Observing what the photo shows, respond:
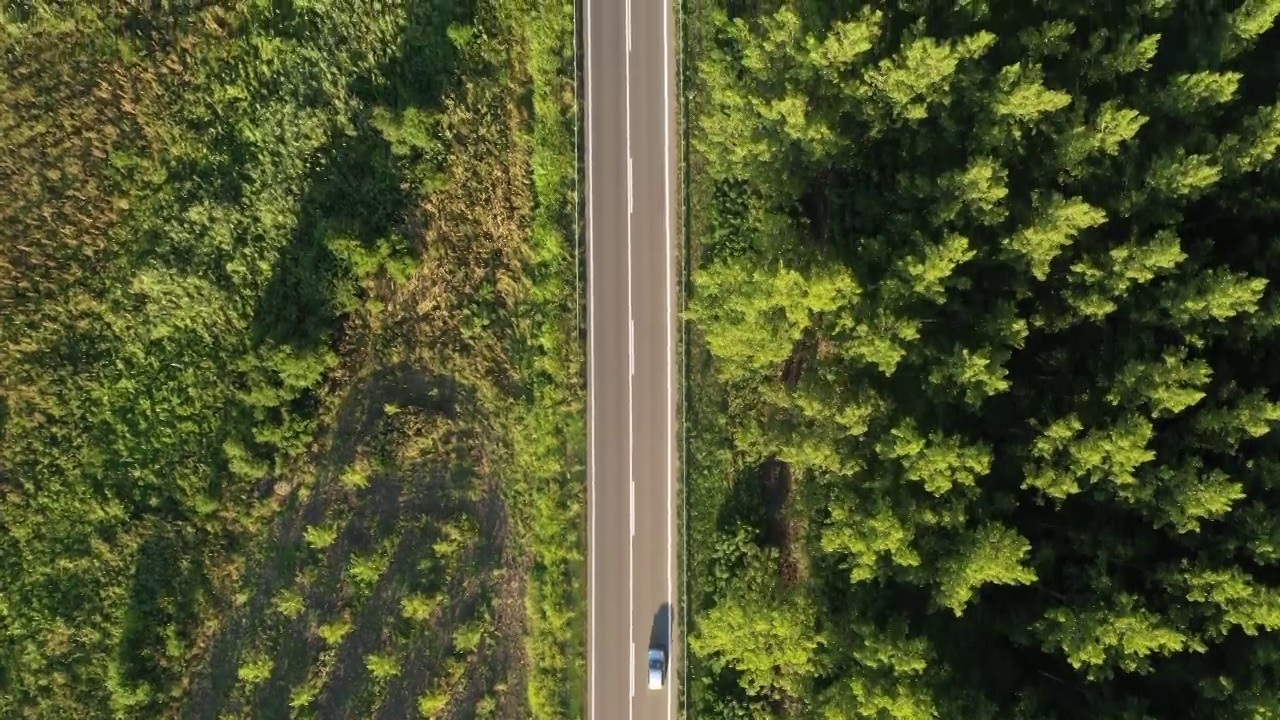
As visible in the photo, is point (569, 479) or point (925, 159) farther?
point (569, 479)

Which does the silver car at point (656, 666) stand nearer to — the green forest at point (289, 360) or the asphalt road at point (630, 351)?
the asphalt road at point (630, 351)

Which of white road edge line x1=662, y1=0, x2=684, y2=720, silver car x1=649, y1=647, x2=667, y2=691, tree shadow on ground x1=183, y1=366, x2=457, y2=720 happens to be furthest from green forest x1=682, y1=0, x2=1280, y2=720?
tree shadow on ground x1=183, y1=366, x2=457, y2=720

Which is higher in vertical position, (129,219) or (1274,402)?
(129,219)

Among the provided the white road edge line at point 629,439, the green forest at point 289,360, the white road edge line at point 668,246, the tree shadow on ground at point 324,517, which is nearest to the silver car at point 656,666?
the white road edge line at point 668,246

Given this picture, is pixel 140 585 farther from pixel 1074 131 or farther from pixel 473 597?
pixel 1074 131

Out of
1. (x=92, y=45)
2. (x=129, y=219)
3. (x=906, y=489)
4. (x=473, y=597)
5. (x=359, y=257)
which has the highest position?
(x=92, y=45)

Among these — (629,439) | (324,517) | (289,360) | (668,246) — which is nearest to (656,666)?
(629,439)

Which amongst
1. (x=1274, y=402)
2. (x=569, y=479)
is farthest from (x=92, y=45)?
(x=1274, y=402)

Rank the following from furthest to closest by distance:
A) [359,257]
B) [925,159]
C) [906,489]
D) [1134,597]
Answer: [359,257], [925,159], [906,489], [1134,597]
